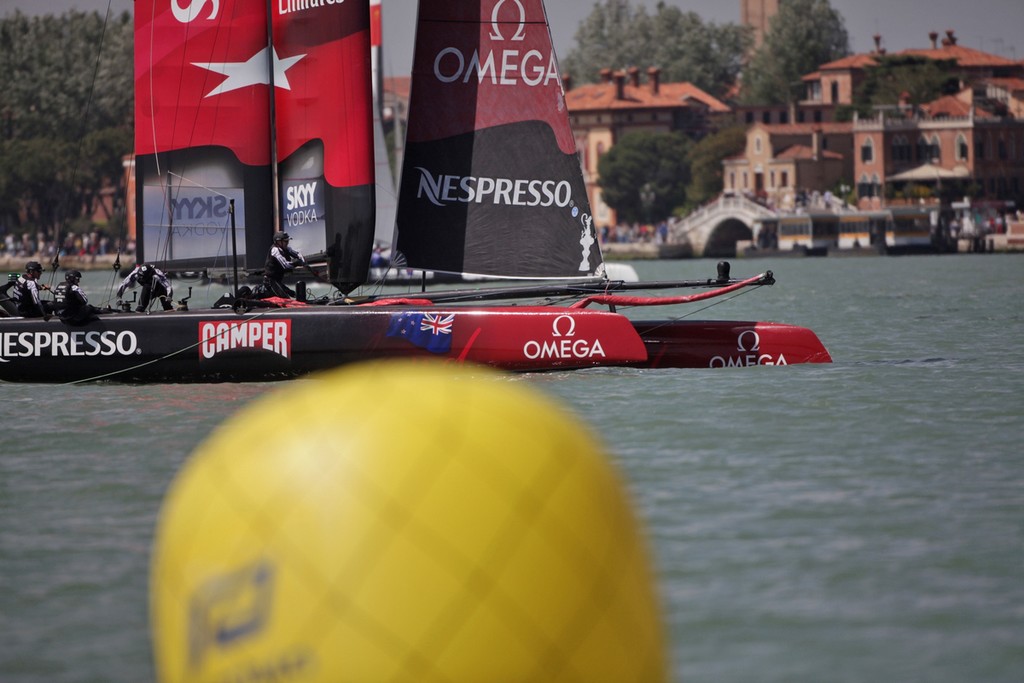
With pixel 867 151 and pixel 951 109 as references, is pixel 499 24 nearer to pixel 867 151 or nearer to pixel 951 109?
pixel 867 151

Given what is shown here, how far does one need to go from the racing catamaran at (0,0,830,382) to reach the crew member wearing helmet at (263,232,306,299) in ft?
0.82

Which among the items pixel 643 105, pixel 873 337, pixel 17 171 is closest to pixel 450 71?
pixel 873 337

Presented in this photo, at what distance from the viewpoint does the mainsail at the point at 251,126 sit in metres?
16.2

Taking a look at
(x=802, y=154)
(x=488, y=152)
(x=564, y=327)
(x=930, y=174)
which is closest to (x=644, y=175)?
(x=802, y=154)

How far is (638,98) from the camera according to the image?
11556cm

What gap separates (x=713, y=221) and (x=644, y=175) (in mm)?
13897

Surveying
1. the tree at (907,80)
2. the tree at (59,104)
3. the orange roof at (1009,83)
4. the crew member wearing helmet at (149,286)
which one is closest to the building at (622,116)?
the tree at (907,80)

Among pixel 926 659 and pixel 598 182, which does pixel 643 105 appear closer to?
pixel 598 182

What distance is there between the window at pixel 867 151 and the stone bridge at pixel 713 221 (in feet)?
29.7

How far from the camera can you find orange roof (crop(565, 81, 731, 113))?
114250 millimetres

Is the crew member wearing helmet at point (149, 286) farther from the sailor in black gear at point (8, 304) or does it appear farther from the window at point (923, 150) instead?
the window at point (923, 150)

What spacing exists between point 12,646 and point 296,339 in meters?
8.27

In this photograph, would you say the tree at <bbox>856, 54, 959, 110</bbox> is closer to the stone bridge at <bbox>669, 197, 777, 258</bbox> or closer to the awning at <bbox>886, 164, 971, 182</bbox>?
the awning at <bbox>886, 164, 971, 182</bbox>

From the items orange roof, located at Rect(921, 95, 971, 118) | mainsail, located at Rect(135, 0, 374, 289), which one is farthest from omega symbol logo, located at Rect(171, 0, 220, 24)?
orange roof, located at Rect(921, 95, 971, 118)
